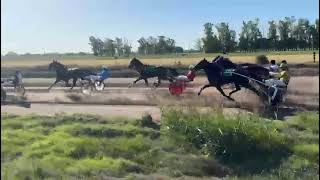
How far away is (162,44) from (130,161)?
704 cm

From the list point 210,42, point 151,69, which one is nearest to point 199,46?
point 210,42

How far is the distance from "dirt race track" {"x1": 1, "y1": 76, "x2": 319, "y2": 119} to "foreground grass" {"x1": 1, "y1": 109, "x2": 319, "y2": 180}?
1893mm

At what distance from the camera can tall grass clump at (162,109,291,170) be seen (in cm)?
1034

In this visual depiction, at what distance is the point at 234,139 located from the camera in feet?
34.3

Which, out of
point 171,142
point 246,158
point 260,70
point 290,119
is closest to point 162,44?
point 260,70

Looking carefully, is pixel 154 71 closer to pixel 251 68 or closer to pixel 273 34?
pixel 251 68

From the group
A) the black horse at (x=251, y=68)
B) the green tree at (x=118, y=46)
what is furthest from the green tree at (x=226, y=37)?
the green tree at (x=118, y=46)

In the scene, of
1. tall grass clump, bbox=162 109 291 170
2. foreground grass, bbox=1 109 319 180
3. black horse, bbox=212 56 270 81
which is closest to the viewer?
foreground grass, bbox=1 109 319 180

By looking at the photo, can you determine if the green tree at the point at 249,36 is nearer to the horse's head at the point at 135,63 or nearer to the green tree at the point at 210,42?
the green tree at the point at 210,42

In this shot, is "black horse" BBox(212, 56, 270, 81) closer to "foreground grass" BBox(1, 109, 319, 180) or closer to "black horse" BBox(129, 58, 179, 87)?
"black horse" BBox(129, 58, 179, 87)

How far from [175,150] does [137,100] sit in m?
8.36

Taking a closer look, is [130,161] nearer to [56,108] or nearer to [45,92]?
[56,108]

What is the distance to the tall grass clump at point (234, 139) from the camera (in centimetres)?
1034

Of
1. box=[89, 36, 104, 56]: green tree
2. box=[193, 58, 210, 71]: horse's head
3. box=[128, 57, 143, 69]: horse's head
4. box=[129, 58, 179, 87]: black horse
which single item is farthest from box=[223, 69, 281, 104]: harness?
box=[89, 36, 104, 56]: green tree
